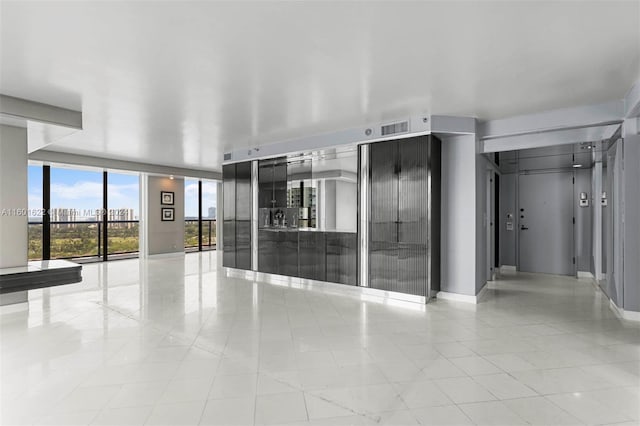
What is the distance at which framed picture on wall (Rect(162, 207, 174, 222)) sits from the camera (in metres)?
11.2

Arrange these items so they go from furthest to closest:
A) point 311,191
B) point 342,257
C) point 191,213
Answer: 1. point 191,213
2. point 311,191
3. point 342,257

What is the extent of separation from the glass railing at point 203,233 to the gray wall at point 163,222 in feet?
2.23

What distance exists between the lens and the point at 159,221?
11070 mm

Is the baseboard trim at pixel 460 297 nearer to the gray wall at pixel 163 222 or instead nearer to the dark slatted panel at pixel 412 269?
the dark slatted panel at pixel 412 269

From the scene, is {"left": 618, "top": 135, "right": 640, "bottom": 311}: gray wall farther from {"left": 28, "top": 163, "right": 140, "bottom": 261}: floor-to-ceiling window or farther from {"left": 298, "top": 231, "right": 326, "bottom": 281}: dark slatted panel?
{"left": 28, "top": 163, "right": 140, "bottom": 261}: floor-to-ceiling window

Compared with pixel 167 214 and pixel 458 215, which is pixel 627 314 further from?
pixel 167 214

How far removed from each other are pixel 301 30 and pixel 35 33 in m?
2.15

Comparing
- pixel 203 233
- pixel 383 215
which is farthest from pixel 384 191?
pixel 203 233

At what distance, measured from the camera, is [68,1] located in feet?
7.98

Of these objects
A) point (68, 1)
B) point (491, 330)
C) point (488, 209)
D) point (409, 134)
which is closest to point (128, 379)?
point (68, 1)

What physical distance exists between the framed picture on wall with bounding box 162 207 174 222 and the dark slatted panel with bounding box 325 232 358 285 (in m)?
7.01

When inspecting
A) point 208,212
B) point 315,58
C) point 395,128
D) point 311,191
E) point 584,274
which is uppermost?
point 315,58

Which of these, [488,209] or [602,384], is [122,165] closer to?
[488,209]

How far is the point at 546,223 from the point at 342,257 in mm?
4725
